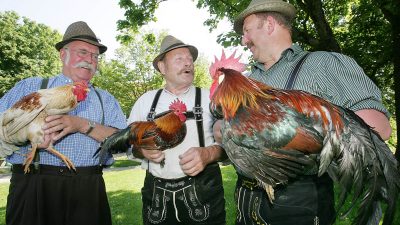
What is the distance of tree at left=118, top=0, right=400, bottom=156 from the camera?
770cm

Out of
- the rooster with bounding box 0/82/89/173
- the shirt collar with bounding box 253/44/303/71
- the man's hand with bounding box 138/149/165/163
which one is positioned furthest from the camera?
the man's hand with bounding box 138/149/165/163

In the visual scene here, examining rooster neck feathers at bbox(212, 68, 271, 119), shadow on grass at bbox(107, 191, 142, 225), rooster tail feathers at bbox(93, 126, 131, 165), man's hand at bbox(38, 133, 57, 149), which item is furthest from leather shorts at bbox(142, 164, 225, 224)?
shadow on grass at bbox(107, 191, 142, 225)

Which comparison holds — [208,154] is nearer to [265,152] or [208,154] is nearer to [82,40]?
[265,152]

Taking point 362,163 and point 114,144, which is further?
point 114,144

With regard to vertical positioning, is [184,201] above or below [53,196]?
below

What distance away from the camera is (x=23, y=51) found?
102 feet

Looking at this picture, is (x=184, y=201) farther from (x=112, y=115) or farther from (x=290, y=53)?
(x=290, y=53)

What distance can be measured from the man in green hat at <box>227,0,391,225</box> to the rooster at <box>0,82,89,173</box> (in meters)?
1.82

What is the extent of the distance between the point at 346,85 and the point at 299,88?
302 mm

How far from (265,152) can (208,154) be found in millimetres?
1207

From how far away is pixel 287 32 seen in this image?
2.45 metres

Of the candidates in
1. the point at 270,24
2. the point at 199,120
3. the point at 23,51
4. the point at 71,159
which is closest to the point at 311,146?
the point at 270,24

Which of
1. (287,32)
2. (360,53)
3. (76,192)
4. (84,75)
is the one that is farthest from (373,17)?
(76,192)

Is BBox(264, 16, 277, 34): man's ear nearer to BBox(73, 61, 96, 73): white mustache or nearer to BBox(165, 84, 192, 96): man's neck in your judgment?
BBox(165, 84, 192, 96): man's neck
